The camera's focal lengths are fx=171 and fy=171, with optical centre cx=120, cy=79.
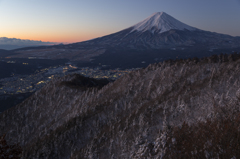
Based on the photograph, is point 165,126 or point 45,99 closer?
point 165,126

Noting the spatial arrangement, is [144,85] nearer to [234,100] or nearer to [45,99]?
[234,100]

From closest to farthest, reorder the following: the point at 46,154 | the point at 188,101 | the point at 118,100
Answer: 1. the point at 188,101
2. the point at 46,154
3. the point at 118,100

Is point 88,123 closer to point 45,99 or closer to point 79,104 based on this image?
point 79,104

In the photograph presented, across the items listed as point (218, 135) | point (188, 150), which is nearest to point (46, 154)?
point (188, 150)

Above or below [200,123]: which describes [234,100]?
above

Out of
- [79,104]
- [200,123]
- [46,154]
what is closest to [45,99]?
[79,104]

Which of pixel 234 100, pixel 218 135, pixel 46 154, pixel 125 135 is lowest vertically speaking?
pixel 46 154

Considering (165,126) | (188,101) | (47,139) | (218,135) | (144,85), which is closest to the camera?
(218,135)
